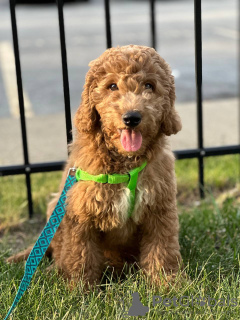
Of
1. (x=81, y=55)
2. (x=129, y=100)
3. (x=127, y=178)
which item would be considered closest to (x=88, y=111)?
(x=129, y=100)

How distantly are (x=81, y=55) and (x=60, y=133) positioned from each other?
434 centimetres

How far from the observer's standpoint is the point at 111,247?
3.09 metres

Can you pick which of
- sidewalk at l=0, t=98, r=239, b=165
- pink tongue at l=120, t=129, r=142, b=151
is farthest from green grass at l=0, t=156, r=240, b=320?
sidewalk at l=0, t=98, r=239, b=165

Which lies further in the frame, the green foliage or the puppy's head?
the green foliage

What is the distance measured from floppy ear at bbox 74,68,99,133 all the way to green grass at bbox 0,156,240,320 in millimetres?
854

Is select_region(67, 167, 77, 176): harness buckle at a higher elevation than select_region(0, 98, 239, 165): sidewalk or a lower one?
higher

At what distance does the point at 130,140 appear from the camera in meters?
2.54

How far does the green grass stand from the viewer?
2.66 metres

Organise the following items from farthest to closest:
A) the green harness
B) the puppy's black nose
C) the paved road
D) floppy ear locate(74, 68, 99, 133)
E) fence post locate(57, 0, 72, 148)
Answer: the paved road
fence post locate(57, 0, 72, 148)
the green harness
floppy ear locate(74, 68, 99, 133)
the puppy's black nose

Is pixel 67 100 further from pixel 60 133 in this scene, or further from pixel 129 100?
pixel 60 133

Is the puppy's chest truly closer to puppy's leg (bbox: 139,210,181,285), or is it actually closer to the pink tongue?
puppy's leg (bbox: 139,210,181,285)

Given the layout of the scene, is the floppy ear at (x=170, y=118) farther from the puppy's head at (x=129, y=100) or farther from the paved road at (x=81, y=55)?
the paved road at (x=81, y=55)

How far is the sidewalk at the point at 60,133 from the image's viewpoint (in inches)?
226

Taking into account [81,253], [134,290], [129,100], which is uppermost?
[129,100]
